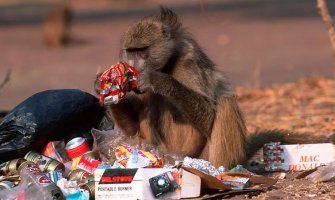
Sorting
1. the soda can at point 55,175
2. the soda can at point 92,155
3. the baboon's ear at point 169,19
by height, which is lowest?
the soda can at point 55,175

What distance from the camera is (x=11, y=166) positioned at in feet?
21.0

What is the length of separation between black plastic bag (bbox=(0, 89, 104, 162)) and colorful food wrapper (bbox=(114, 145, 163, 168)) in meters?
0.67

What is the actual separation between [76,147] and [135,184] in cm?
100

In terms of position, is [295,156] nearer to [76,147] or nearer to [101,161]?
[101,161]

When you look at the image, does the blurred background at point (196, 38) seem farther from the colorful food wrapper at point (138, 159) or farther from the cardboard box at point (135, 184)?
the cardboard box at point (135, 184)

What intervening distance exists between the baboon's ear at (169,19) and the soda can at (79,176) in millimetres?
1364

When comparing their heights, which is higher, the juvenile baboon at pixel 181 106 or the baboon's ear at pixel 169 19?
the baboon's ear at pixel 169 19

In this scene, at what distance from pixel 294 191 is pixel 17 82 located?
397 inches

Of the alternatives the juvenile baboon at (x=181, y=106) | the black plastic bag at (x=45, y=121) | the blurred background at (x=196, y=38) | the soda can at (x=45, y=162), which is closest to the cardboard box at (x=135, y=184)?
the soda can at (x=45, y=162)

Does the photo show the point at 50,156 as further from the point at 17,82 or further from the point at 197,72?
the point at 17,82

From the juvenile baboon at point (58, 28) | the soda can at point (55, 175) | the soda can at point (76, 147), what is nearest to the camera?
the soda can at point (55, 175)

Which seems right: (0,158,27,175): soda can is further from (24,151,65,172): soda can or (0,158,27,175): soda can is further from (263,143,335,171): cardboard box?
(263,143,335,171): cardboard box

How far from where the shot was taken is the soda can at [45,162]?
6262mm

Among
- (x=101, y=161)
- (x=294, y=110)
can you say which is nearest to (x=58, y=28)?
(x=294, y=110)
